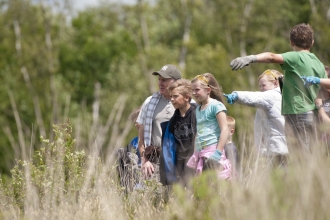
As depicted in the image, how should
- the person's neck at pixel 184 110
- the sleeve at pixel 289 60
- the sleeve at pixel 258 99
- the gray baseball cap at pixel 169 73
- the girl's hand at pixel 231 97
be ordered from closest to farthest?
the sleeve at pixel 289 60, the girl's hand at pixel 231 97, the sleeve at pixel 258 99, the person's neck at pixel 184 110, the gray baseball cap at pixel 169 73

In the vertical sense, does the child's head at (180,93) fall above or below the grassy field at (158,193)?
above

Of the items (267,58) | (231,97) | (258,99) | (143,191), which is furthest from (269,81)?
Result: (143,191)

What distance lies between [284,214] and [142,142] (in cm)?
384

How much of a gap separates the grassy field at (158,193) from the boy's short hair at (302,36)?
1.07m

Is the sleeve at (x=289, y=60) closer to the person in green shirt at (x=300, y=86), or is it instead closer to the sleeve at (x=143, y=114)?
the person in green shirt at (x=300, y=86)

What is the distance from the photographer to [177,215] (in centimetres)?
503

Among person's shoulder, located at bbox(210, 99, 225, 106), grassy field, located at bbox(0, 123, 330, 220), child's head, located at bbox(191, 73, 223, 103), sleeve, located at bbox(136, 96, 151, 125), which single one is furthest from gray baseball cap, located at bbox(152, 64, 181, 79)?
grassy field, located at bbox(0, 123, 330, 220)

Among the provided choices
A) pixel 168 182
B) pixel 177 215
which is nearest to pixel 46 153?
pixel 168 182

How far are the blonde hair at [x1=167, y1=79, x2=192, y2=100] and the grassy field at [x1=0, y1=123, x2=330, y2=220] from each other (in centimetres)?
85

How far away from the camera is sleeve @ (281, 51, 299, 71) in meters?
6.52

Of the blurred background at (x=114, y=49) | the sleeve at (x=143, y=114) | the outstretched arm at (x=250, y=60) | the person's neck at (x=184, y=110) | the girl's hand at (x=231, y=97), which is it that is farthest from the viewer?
the blurred background at (x=114, y=49)

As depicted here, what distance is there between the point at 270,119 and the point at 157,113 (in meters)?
1.11

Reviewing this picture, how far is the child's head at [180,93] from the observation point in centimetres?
712

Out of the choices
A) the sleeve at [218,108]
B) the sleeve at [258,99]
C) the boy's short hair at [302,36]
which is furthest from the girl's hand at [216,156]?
the boy's short hair at [302,36]
